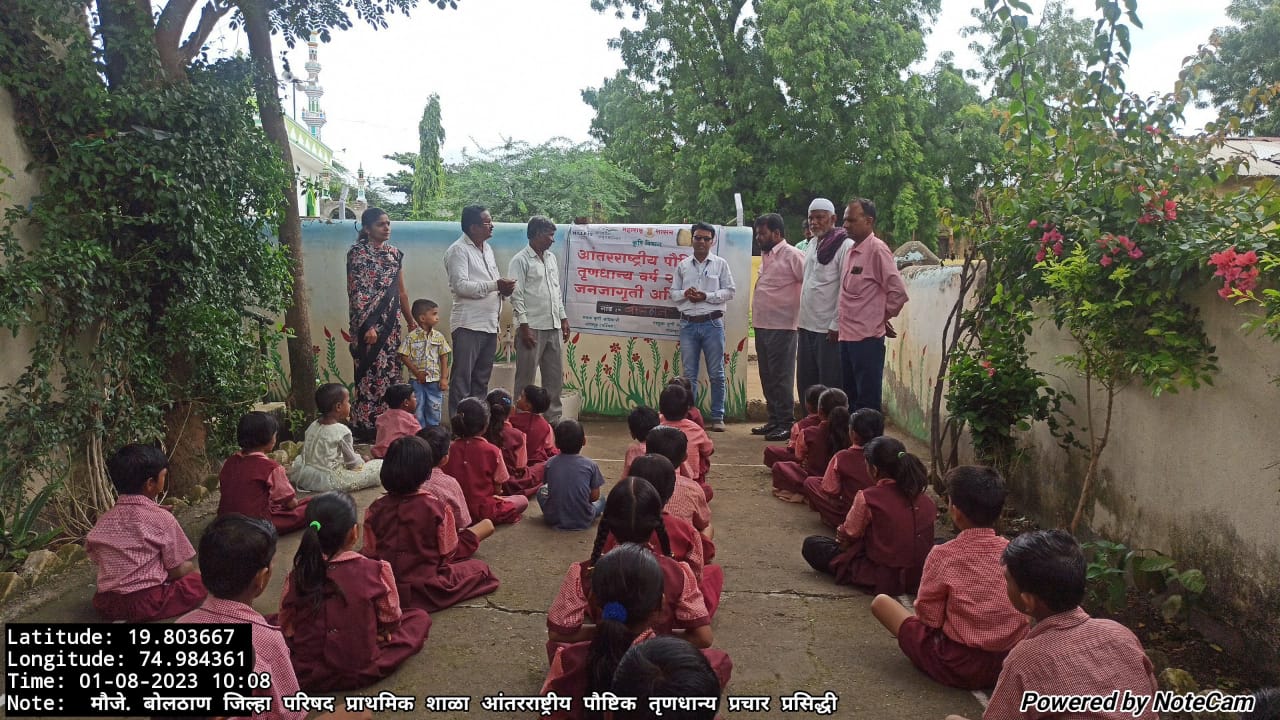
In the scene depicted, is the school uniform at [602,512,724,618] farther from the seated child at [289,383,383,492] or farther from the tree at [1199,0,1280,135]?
the tree at [1199,0,1280,135]

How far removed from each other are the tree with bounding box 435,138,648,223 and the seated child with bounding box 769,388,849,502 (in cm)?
1201

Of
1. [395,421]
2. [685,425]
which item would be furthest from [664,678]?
[395,421]

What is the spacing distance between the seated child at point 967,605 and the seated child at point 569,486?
2270 millimetres

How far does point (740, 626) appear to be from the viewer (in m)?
3.79

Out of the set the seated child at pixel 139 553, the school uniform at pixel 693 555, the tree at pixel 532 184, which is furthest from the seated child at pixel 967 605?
the tree at pixel 532 184

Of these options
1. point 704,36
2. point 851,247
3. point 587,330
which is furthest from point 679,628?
point 704,36

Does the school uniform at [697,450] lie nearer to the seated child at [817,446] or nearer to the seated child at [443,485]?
the seated child at [817,446]

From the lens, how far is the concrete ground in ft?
10.5

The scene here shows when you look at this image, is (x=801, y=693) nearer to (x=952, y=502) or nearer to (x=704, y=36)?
(x=952, y=502)

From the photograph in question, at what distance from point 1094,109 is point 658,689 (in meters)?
3.35

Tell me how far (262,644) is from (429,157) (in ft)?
85.6

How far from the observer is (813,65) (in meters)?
19.1

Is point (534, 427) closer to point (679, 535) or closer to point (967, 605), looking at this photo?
point (679, 535)

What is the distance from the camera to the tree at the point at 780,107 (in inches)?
761
